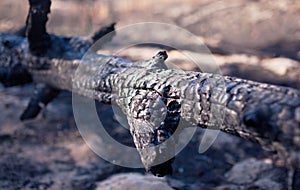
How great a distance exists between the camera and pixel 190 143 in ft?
14.3

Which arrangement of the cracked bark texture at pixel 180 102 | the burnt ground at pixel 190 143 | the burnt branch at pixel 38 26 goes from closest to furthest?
the cracked bark texture at pixel 180 102
the burnt branch at pixel 38 26
the burnt ground at pixel 190 143

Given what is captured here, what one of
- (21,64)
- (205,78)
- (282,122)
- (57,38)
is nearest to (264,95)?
(282,122)

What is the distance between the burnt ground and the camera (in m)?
3.56

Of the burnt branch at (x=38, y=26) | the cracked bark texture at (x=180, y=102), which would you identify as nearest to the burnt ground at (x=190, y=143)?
the cracked bark texture at (x=180, y=102)

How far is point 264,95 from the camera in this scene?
5.63 feet

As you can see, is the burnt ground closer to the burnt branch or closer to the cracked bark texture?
the cracked bark texture

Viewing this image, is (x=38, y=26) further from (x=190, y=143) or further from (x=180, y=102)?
(x=190, y=143)

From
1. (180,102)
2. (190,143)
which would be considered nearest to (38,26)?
(180,102)

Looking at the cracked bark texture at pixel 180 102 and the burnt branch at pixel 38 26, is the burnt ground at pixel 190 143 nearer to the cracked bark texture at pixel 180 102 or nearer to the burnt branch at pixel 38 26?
the cracked bark texture at pixel 180 102

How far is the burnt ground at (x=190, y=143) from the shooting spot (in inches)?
140

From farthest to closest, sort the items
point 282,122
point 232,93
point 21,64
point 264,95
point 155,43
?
point 155,43
point 21,64
point 232,93
point 264,95
point 282,122

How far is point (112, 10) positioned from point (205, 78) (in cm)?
703

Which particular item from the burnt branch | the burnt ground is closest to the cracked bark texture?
the burnt branch

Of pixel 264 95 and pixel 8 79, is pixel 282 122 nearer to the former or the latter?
pixel 264 95
